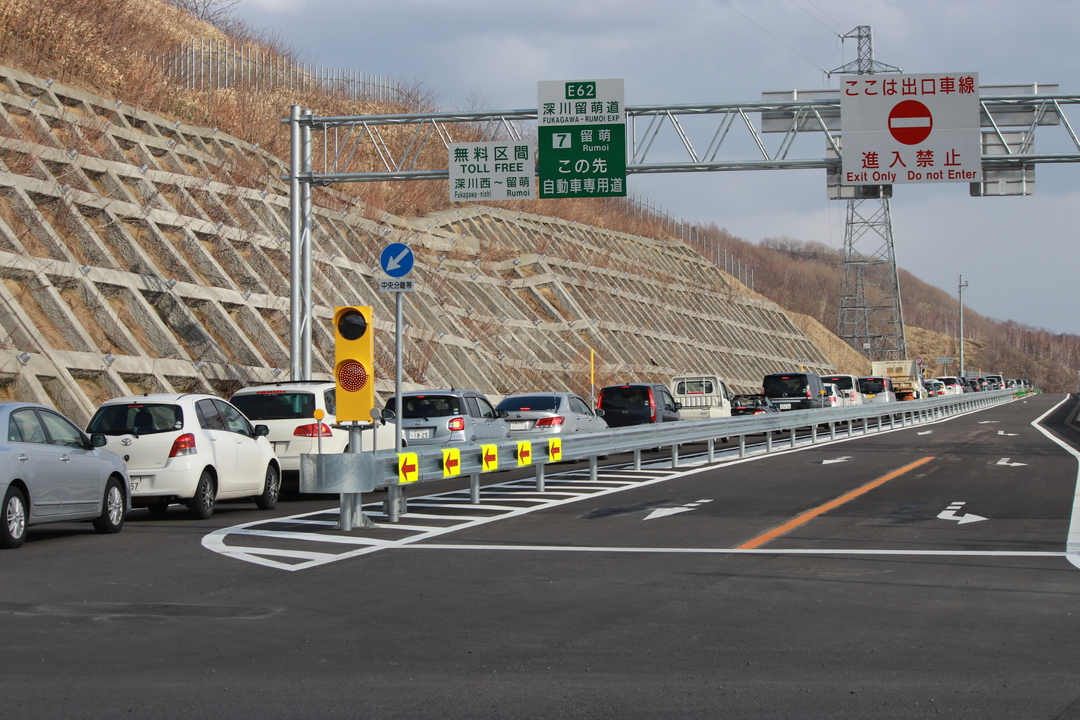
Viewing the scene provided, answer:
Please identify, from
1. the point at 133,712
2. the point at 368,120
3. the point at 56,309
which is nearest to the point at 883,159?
the point at 368,120

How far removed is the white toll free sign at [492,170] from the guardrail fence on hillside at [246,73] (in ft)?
49.0

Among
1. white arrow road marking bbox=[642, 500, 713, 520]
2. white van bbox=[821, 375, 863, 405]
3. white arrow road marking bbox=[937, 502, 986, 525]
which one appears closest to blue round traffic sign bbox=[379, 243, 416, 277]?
white arrow road marking bbox=[642, 500, 713, 520]

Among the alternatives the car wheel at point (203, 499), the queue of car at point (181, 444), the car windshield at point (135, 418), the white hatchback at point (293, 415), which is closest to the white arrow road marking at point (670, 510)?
the queue of car at point (181, 444)

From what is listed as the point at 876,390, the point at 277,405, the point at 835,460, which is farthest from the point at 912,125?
the point at 876,390

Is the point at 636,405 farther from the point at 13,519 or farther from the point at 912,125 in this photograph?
the point at 13,519

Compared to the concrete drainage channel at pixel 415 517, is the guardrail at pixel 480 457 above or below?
above

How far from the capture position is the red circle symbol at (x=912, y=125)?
85.9ft

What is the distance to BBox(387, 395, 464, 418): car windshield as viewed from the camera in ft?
67.8

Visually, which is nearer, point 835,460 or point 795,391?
point 835,460

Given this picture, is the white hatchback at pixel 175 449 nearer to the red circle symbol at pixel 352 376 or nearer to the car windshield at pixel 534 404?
the red circle symbol at pixel 352 376

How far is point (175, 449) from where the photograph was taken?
1405cm

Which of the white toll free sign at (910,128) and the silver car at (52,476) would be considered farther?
the white toll free sign at (910,128)

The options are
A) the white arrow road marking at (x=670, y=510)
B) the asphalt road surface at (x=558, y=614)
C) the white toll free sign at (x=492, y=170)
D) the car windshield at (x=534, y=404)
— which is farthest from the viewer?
the white toll free sign at (x=492, y=170)

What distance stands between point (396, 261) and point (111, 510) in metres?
4.46
